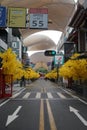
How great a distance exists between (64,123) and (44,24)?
50.6ft

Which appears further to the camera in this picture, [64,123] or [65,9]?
[65,9]

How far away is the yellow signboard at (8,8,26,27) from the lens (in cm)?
2947

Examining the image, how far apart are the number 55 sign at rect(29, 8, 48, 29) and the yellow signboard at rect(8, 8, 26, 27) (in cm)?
A: 84

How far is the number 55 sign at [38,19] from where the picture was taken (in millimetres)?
30172

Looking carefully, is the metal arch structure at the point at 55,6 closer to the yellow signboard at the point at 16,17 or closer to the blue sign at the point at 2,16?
the yellow signboard at the point at 16,17

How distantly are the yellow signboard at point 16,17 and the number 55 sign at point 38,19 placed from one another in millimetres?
835

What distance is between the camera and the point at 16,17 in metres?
29.5

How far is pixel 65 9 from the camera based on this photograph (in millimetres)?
84375

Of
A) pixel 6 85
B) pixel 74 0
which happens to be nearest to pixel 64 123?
pixel 6 85

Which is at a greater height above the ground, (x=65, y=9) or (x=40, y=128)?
(x=65, y=9)

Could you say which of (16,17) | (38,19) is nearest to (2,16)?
(16,17)

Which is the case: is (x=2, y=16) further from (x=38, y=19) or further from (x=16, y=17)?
(x=38, y=19)

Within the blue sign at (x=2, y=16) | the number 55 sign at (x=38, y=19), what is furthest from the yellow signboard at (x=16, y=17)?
the number 55 sign at (x=38, y=19)

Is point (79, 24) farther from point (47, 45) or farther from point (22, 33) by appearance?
point (47, 45)
